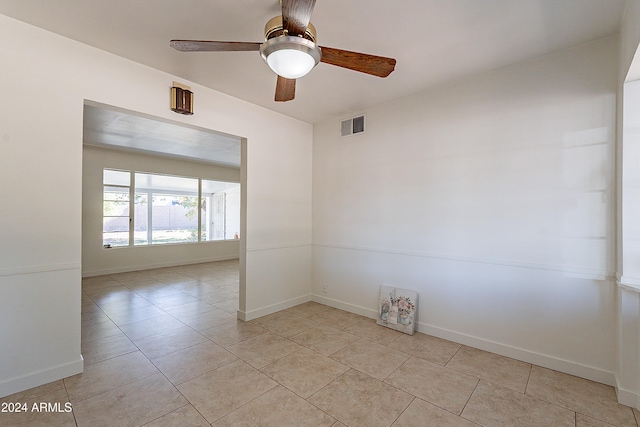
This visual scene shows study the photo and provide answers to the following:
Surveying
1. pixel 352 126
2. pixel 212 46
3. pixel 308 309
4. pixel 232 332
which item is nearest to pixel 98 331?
pixel 232 332

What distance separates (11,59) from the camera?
83.1 inches

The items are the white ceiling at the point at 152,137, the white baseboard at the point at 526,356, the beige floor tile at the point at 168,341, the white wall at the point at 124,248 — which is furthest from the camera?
the white wall at the point at 124,248

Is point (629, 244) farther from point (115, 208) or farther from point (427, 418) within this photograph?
point (115, 208)

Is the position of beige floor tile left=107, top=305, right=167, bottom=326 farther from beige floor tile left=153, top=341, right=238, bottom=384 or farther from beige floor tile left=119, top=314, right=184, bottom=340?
beige floor tile left=153, top=341, right=238, bottom=384

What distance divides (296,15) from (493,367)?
10.6 ft

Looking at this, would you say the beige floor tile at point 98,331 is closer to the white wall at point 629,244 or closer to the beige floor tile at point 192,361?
the beige floor tile at point 192,361

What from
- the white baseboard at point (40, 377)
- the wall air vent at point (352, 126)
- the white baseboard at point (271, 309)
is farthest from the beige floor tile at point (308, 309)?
the wall air vent at point (352, 126)

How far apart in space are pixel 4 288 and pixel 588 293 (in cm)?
468

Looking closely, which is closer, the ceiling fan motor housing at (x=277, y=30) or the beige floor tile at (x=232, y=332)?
the ceiling fan motor housing at (x=277, y=30)

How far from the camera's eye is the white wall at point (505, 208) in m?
2.34

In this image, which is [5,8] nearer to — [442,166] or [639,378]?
[442,166]

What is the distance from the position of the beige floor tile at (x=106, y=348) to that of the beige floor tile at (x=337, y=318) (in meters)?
2.11

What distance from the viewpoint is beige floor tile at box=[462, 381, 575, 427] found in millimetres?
1892

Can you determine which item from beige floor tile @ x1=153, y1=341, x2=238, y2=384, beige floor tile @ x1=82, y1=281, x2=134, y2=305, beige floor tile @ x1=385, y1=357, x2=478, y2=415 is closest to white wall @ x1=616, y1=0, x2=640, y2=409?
beige floor tile @ x1=385, y1=357, x2=478, y2=415
